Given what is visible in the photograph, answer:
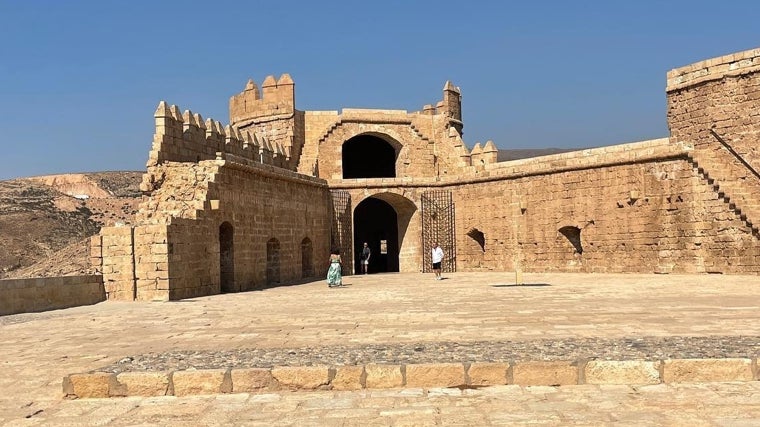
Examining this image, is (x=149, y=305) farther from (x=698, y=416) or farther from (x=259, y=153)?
(x=698, y=416)

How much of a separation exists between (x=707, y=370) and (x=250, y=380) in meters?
3.85

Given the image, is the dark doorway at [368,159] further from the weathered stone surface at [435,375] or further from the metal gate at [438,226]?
the weathered stone surface at [435,375]

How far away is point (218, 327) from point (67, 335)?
6.58 feet

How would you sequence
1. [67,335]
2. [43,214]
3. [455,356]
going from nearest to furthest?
[455,356] → [67,335] → [43,214]

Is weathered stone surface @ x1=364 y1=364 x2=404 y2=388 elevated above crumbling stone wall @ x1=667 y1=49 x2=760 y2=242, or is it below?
below

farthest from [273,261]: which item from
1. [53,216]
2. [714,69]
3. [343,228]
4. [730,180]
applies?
[53,216]

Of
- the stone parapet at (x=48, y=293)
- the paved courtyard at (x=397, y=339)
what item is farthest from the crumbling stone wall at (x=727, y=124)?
the stone parapet at (x=48, y=293)

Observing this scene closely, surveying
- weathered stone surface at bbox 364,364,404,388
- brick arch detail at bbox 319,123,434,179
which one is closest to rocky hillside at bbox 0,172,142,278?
brick arch detail at bbox 319,123,434,179

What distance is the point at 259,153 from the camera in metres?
21.0

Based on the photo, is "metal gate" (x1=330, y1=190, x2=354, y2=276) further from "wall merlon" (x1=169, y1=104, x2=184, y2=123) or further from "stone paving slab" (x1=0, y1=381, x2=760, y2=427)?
"stone paving slab" (x1=0, y1=381, x2=760, y2=427)

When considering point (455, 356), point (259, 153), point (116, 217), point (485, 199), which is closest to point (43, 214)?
point (116, 217)

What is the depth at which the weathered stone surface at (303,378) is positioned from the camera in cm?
539

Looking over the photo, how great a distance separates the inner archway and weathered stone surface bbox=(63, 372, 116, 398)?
36.3ft

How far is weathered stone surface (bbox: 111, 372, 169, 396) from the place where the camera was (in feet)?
17.6
